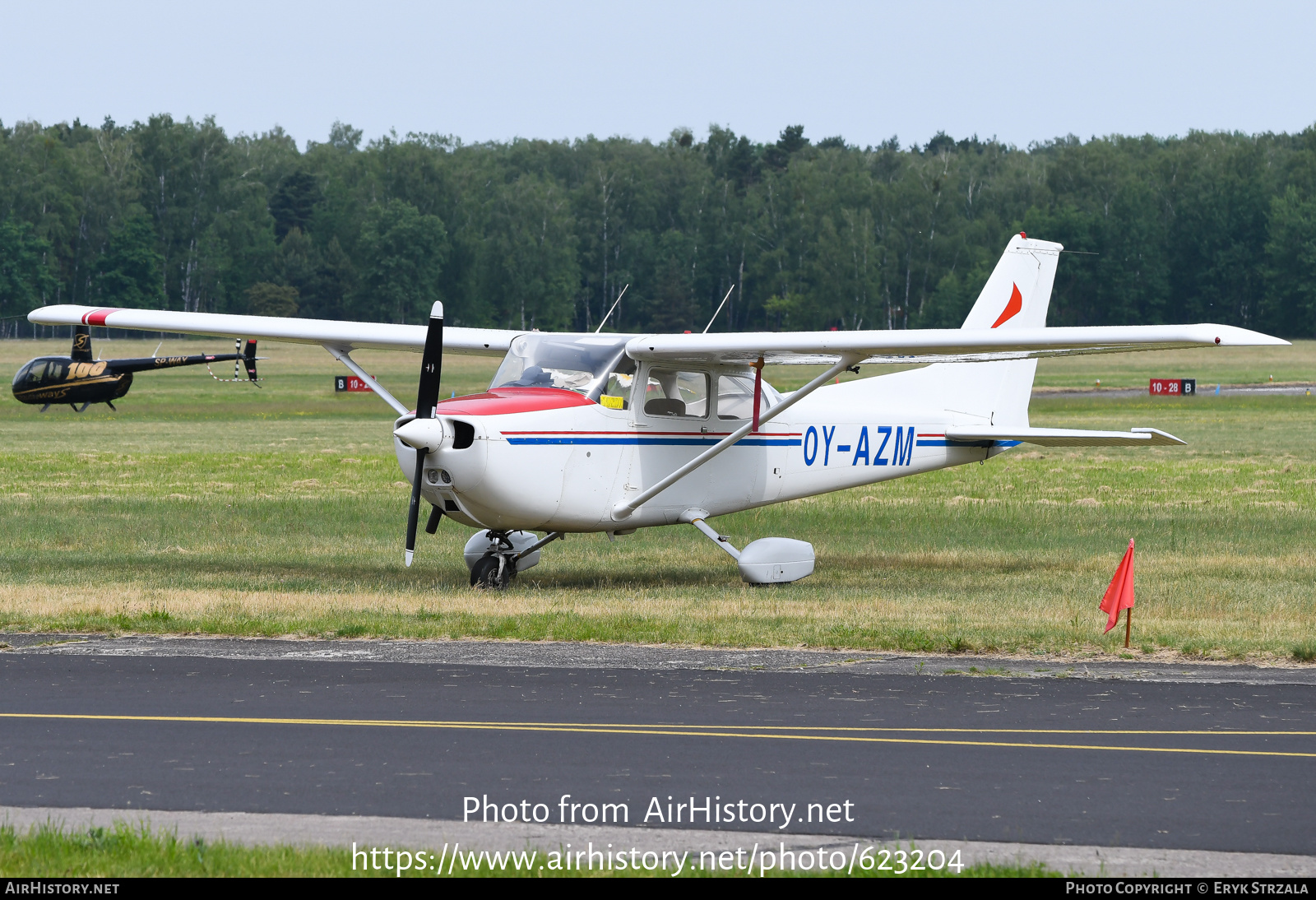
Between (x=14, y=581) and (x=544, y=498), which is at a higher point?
(x=544, y=498)

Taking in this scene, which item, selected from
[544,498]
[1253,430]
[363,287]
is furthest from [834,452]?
[363,287]

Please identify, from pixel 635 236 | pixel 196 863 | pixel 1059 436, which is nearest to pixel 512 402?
pixel 1059 436

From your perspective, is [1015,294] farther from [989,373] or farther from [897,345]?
[897,345]

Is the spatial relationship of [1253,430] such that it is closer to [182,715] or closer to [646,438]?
[646,438]

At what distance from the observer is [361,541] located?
61.9 feet

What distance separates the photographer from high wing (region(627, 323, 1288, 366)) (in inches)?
528

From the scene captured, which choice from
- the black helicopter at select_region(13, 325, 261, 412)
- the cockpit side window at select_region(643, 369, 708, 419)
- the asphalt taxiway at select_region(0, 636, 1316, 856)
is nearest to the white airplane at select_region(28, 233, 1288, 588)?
the cockpit side window at select_region(643, 369, 708, 419)

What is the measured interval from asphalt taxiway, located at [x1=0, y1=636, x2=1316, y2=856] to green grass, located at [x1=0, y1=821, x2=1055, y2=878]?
0.68 m

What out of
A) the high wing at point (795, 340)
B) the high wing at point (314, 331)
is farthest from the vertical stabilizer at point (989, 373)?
the high wing at point (314, 331)

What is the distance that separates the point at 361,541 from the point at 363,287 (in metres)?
98.1

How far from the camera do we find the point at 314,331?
1723 cm

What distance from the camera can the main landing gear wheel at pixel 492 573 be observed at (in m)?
15.1

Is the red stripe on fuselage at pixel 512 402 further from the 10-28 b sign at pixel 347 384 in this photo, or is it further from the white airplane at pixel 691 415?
the 10-28 b sign at pixel 347 384

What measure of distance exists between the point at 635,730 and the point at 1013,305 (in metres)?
10.8
